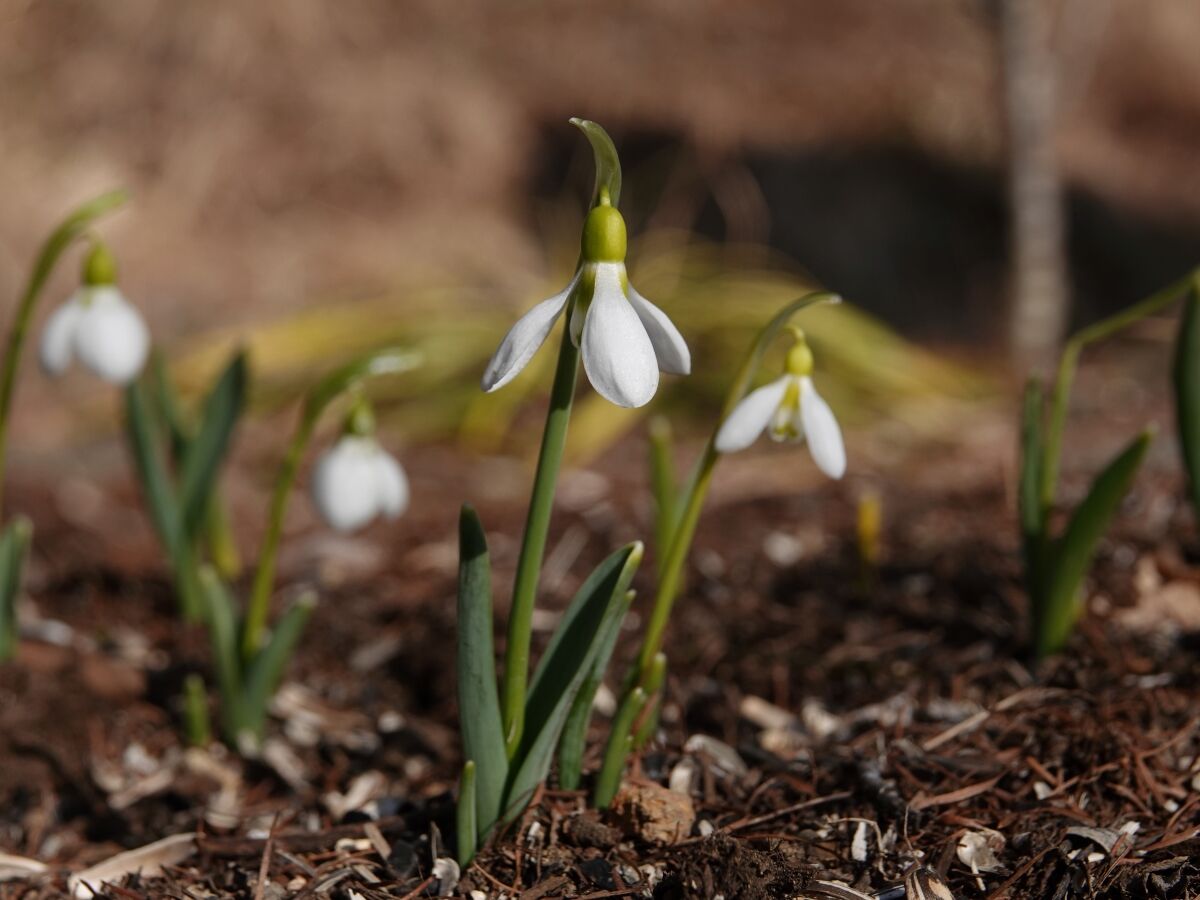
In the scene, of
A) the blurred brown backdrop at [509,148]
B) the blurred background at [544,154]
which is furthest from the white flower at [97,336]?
the blurred brown backdrop at [509,148]

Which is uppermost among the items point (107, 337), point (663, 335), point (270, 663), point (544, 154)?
point (663, 335)

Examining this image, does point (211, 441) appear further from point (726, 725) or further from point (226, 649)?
point (726, 725)

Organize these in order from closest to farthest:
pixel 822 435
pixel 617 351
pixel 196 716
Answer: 1. pixel 617 351
2. pixel 822 435
3. pixel 196 716

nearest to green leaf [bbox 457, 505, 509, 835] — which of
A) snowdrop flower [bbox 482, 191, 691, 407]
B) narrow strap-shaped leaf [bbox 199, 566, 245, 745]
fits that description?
snowdrop flower [bbox 482, 191, 691, 407]

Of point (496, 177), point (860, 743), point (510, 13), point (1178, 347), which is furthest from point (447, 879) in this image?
point (510, 13)

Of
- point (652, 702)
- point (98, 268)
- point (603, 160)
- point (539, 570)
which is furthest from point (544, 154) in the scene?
point (603, 160)

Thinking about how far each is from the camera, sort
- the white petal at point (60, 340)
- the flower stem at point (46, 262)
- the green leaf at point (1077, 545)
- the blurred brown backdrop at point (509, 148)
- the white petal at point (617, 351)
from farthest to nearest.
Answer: the blurred brown backdrop at point (509, 148) < the white petal at point (60, 340) < the flower stem at point (46, 262) < the green leaf at point (1077, 545) < the white petal at point (617, 351)

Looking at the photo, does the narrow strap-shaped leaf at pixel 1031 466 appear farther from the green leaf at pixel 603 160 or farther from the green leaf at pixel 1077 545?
the green leaf at pixel 603 160
